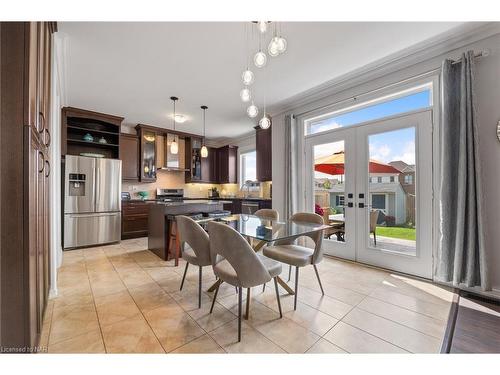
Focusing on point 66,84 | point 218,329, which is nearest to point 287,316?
point 218,329

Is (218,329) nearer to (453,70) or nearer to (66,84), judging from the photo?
(453,70)

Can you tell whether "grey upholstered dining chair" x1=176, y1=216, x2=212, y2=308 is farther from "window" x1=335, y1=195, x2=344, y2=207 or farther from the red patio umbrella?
the red patio umbrella

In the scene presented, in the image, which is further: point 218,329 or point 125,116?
point 125,116

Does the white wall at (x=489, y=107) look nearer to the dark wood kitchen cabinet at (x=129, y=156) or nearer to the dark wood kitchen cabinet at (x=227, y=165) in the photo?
the dark wood kitchen cabinet at (x=227, y=165)

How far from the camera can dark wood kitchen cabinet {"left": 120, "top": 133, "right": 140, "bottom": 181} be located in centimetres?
500

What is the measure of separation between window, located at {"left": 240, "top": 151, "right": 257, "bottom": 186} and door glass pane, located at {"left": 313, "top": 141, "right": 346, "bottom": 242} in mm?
2669

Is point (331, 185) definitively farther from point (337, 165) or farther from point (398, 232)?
point (398, 232)

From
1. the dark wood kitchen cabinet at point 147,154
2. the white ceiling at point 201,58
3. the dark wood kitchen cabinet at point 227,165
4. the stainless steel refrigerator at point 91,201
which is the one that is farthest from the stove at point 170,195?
the white ceiling at point 201,58

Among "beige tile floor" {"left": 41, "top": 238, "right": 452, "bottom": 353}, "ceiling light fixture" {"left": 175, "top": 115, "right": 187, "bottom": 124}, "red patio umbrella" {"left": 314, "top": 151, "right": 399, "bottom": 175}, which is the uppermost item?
"ceiling light fixture" {"left": 175, "top": 115, "right": 187, "bottom": 124}

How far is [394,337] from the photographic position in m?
1.61

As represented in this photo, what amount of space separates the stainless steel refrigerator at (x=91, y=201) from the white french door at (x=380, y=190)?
399 cm

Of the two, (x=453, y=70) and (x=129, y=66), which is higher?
(x=129, y=66)

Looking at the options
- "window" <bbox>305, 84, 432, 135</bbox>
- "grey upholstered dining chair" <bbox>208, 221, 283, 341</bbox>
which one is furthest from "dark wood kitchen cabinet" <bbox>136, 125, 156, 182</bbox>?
"grey upholstered dining chair" <bbox>208, 221, 283, 341</bbox>

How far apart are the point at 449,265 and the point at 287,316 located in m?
1.91
